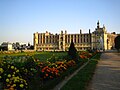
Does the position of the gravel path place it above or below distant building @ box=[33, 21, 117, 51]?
below

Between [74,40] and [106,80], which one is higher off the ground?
[74,40]

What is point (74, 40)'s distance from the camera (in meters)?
138

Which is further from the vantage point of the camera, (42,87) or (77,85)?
(77,85)

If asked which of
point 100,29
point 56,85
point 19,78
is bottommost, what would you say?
point 56,85

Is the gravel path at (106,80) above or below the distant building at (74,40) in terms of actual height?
below

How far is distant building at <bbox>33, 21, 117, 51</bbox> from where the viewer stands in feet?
422

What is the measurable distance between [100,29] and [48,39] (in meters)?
31.8

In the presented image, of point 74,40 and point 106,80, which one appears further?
point 74,40

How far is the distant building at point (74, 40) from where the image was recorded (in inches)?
5063

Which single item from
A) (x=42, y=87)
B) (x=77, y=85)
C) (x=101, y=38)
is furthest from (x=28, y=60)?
(x=101, y=38)

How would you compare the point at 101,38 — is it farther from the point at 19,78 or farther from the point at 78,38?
the point at 19,78

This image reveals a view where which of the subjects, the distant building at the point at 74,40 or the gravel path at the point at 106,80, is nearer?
the gravel path at the point at 106,80

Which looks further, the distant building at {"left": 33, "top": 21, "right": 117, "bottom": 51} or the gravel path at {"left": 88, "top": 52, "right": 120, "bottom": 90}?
the distant building at {"left": 33, "top": 21, "right": 117, "bottom": 51}

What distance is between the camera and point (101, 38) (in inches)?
4953
